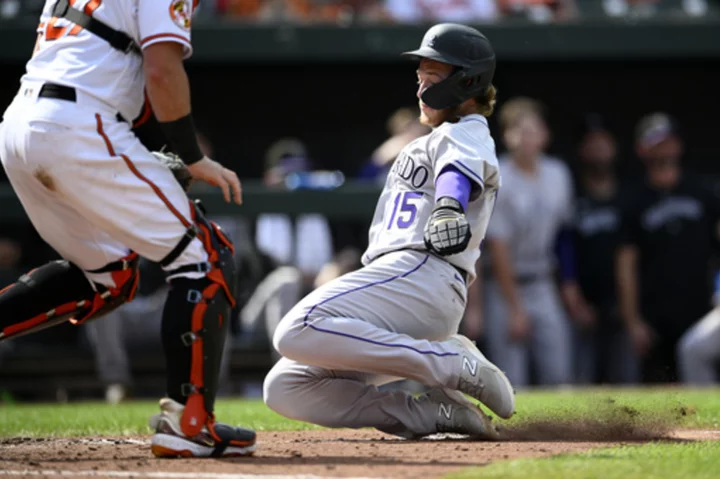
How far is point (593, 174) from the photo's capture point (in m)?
9.12

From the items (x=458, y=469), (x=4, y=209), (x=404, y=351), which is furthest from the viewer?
(x=4, y=209)

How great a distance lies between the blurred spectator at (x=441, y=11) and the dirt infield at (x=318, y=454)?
5749mm

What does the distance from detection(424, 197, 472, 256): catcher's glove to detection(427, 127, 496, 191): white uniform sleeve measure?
0.66 ft

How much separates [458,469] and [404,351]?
2.57ft

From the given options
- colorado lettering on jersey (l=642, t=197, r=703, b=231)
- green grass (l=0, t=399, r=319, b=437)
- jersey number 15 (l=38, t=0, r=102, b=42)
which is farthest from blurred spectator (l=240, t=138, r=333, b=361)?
jersey number 15 (l=38, t=0, r=102, b=42)

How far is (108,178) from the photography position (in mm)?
3451

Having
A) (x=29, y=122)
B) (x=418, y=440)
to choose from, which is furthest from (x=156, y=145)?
(x=418, y=440)

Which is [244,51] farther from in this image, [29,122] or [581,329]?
[29,122]

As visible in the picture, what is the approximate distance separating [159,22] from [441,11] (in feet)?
21.7

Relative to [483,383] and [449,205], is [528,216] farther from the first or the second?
[449,205]

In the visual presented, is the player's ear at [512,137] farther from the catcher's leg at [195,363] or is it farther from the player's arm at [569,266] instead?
the catcher's leg at [195,363]

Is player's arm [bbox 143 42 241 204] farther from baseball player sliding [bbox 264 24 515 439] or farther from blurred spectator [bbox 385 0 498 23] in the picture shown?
blurred spectator [bbox 385 0 498 23]

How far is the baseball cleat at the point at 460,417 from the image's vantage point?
4.18 metres

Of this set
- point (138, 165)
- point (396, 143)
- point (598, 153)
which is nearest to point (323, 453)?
point (138, 165)
